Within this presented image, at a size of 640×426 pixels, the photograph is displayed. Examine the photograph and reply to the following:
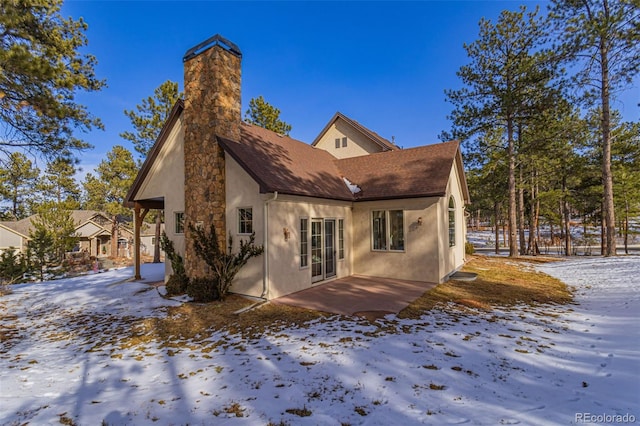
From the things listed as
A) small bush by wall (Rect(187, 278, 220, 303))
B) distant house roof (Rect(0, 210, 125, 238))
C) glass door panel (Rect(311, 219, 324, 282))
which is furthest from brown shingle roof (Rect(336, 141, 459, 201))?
distant house roof (Rect(0, 210, 125, 238))

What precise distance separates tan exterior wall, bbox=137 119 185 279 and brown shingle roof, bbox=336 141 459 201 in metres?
6.02

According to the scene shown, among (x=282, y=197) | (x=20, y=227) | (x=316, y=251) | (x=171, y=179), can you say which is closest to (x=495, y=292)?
(x=316, y=251)

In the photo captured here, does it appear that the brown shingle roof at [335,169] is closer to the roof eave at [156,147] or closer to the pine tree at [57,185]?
the roof eave at [156,147]

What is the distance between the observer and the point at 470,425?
2.81m

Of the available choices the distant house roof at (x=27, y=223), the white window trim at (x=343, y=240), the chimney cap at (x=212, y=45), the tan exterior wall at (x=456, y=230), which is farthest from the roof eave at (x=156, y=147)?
the distant house roof at (x=27, y=223)

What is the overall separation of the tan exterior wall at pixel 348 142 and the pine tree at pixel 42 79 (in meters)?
10.7

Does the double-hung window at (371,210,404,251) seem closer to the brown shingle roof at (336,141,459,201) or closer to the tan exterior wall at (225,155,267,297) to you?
the brown shingle roof at (336,141,459,201)

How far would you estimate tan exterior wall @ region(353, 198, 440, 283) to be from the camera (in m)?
9.23

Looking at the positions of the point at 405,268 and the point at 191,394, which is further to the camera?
the point at 405,268

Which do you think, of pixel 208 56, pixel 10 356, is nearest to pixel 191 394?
pixel 10 356

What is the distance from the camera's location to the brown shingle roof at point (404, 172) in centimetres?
948

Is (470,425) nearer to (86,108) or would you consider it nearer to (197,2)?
(86,108)

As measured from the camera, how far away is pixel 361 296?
25.7 ft

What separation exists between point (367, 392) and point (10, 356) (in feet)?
19.3
